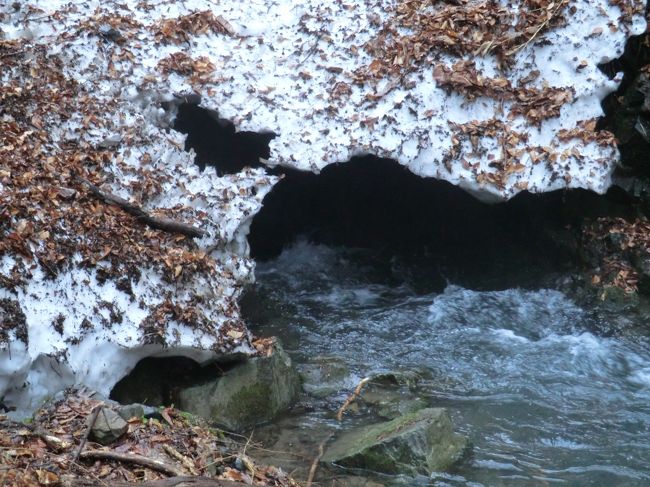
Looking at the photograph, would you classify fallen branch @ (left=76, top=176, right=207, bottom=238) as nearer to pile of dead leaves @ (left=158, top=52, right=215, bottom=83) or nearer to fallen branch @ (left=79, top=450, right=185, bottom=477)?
pile of dead leaves @ (left=158, top=52, right=215, bottom=83)

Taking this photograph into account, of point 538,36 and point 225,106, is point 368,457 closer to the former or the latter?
point 225,106

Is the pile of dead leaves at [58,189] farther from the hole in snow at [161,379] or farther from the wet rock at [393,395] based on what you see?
the wet rock at [393,395]

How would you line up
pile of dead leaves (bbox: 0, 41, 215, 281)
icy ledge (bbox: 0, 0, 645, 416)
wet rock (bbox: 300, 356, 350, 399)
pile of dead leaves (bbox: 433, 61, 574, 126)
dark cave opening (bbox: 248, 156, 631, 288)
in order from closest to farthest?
pile of dead leaves (bbox: 0, 41, 215, 281)
icy ledge (bbox: 0, 0, 645, 416)
wet rock (bbox: 300, 356, 350, 399)
pile of dead leaves (bbox: 433, 61, 574, 126)
dark cave opening (bbox: 248, 156, 631, 288)

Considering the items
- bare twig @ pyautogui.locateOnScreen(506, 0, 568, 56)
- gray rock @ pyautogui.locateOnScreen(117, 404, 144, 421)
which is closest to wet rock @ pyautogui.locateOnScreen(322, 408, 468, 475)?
gray rock @ pyautogui.locateOnScreen(117, 404, 144, 421)

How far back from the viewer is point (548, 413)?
222 inches

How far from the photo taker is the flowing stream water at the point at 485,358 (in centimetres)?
508

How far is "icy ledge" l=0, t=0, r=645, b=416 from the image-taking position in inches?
218

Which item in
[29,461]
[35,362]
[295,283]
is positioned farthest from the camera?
[295,283]

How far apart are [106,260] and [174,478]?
208cm

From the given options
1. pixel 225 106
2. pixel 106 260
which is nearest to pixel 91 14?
pixel 225 106

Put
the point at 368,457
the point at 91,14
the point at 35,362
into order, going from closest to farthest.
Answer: the point at 35,362 → the point at 368,457 → the point at 91,14

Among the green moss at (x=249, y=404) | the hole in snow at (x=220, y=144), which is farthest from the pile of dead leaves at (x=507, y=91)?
the green moss at (x=249, y=404)

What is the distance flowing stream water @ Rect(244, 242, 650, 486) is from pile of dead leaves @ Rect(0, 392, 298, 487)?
965 mm

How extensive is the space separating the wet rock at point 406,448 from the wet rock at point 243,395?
25.4 inches
